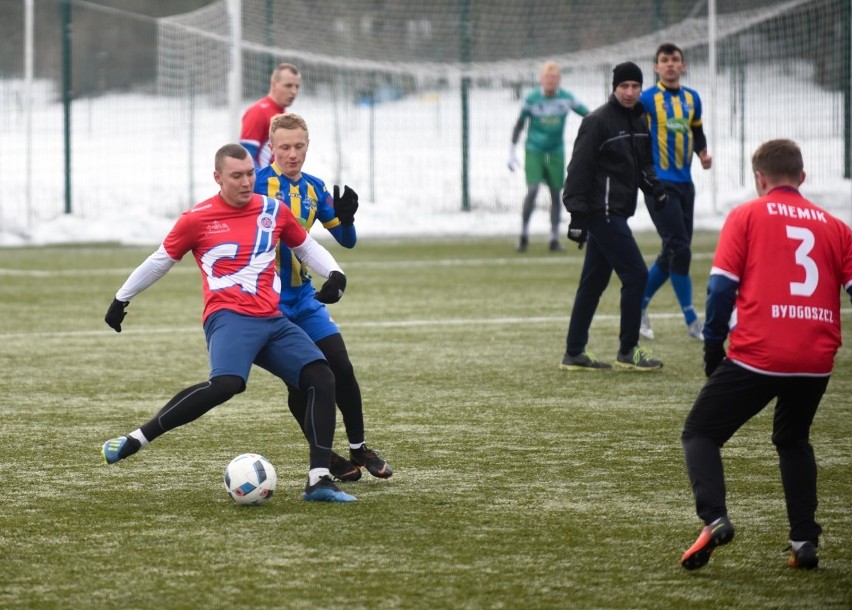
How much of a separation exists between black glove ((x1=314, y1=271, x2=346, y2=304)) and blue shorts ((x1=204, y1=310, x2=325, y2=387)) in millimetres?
173

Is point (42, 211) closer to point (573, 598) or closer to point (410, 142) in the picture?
point (410, 142)

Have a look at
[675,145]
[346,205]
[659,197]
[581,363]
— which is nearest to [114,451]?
[346,205]

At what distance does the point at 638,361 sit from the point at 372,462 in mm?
3287

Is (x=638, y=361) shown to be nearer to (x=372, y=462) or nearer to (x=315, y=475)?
(x=372, y=462)

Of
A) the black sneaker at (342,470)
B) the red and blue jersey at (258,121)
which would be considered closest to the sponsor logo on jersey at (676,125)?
the red and blue jersey at (258,121)

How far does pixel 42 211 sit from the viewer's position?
2167cm

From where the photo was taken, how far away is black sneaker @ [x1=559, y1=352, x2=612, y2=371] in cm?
848

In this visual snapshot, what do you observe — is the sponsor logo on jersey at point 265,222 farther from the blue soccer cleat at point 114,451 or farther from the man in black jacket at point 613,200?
the man in black jacket at point 613,200

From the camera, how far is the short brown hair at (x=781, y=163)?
4285 millimetres

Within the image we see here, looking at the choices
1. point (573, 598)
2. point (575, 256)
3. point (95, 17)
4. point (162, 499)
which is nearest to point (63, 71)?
point (95, 17)

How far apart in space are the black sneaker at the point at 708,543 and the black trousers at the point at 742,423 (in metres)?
0.05

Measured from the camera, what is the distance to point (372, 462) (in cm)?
552

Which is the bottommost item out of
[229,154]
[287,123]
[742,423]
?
[742,423]

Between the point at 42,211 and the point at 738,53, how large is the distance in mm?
11538
